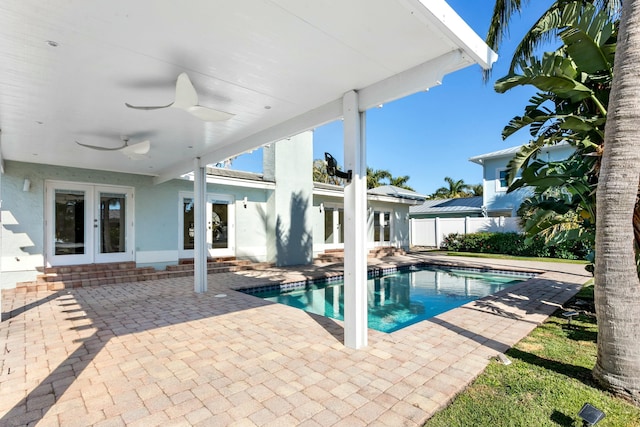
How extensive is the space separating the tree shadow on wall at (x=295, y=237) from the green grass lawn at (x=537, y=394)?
10447mm

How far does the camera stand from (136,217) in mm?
11555

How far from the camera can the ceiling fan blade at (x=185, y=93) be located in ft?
12.7

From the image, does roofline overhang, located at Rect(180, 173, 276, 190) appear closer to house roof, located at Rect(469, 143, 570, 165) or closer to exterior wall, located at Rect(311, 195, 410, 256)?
exterior wall, located at Rect(311, 195, 410, 256)

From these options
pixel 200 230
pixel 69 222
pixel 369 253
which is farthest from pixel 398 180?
pixel 69 222

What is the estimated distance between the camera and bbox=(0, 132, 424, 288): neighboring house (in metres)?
9.55

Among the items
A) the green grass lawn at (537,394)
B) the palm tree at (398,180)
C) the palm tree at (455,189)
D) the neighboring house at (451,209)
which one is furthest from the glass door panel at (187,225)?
the palm tree at (455,189)

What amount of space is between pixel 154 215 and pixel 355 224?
9.83m

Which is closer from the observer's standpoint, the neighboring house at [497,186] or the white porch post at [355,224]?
the white porch post at [355,224]

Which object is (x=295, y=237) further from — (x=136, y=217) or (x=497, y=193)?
(x=497, y=193)

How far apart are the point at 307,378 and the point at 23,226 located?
1053 centimetres

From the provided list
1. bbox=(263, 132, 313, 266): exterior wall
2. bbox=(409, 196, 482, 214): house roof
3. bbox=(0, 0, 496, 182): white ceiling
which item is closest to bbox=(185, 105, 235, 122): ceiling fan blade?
bbox=(0, 0, 496, 182): white ceiling

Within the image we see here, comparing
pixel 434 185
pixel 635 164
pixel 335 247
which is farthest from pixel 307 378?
pixel 434 185

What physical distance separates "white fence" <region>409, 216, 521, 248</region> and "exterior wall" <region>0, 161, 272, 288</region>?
13678 mm

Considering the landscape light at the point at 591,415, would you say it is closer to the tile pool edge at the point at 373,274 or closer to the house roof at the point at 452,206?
the tile pool edge at the point at 373,274
